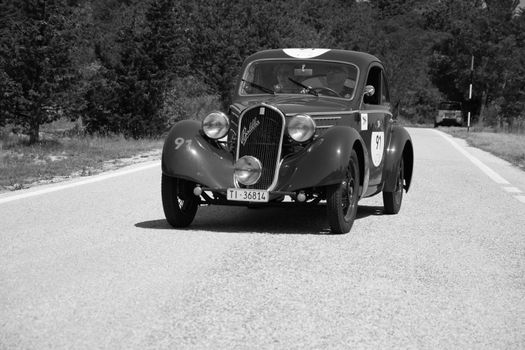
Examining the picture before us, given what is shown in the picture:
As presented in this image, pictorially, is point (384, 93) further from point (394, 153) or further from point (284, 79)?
point (284, 79)

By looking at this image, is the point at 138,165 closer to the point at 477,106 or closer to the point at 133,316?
the point at 133,316

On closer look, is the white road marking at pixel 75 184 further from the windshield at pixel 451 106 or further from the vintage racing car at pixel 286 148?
the windshield at pixel 451 106

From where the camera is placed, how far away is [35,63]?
65.1ft

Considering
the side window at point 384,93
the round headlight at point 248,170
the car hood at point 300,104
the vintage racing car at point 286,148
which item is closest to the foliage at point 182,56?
the side window at point 384,93

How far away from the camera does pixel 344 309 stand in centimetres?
526

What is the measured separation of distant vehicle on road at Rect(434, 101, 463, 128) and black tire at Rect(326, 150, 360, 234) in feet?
156

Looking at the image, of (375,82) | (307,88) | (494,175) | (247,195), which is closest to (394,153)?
(375,82)

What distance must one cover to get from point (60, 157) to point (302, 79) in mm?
9162

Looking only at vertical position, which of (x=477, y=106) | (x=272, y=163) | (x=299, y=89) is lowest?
(x=477, y=106)

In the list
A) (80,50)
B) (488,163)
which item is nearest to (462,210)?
(488,163)

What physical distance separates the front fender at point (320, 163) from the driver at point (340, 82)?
1.21 m

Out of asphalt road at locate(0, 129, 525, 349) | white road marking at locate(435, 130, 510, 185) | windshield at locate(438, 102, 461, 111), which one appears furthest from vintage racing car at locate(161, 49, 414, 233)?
windshield at locate(438, 102, 461, 111)

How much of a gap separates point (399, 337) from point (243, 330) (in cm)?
81

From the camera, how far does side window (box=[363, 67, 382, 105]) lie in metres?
9.99
